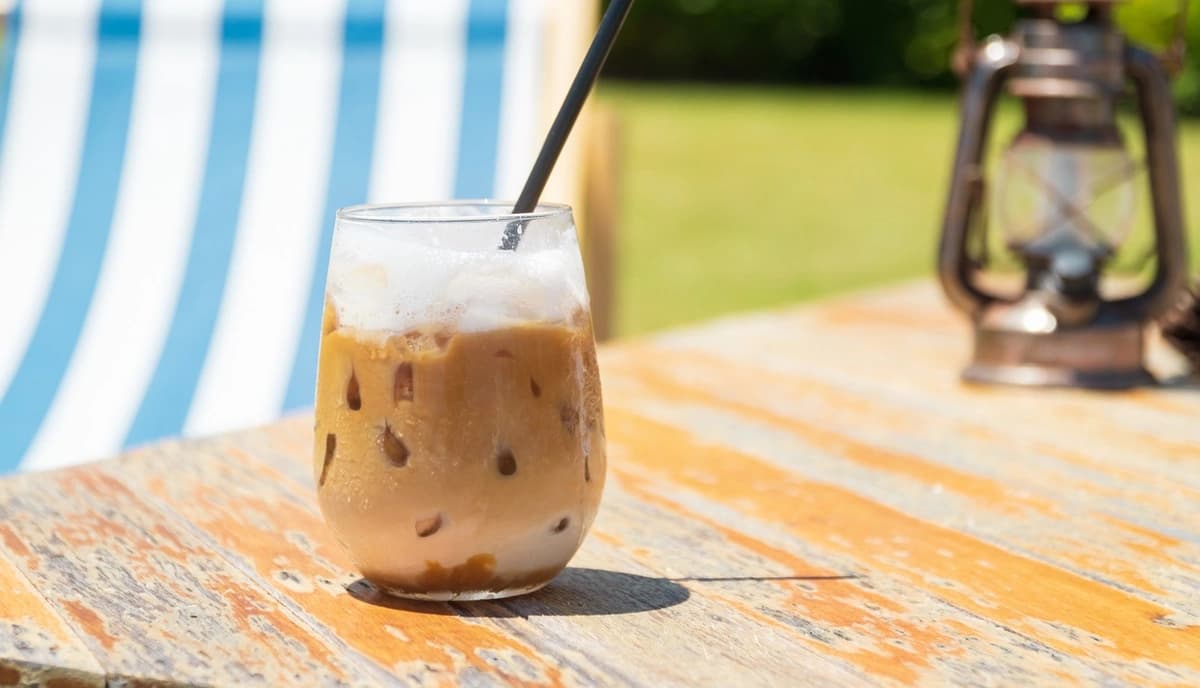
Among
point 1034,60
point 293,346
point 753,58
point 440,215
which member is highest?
point 753,58

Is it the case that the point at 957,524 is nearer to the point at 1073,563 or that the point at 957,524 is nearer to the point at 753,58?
the point at 1073,563

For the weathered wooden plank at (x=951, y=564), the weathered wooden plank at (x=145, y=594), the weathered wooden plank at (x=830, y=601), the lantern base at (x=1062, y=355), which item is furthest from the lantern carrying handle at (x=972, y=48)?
the weathered wooden plank at (x=145, y=594)

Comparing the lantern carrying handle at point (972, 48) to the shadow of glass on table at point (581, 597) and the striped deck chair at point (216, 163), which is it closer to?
the striped deck chair at point (216, 163)

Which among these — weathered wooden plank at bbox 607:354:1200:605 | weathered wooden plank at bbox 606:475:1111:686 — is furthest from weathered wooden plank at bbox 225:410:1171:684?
weathered wooden plank at bbox 607:354:1200:605

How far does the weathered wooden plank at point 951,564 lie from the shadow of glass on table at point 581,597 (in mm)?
78

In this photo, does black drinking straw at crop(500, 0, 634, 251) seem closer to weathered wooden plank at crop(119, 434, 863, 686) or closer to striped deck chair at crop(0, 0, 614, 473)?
weathered wooden plank at crop(119, 434, 863, 686)

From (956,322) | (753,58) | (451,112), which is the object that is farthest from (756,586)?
(753,58)

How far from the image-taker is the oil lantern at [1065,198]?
169 centimetres

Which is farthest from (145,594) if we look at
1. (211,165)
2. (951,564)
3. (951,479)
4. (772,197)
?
(772,197)

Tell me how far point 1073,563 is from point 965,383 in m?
0.65

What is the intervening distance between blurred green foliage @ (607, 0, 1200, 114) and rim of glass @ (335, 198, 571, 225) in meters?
10.9

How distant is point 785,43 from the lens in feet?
40.6

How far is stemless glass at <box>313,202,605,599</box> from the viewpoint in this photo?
2.99 feet

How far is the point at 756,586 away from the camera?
1.00 meters
